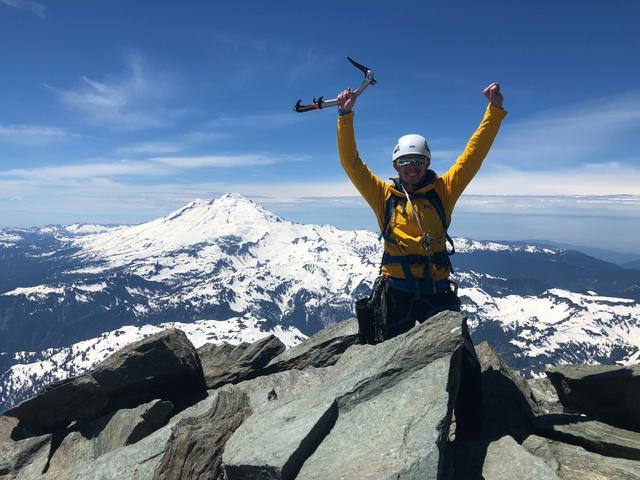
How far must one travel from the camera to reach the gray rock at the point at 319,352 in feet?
59.1

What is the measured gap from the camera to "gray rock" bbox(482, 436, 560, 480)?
7.89 meters

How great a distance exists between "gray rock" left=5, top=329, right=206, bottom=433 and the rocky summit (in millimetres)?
50

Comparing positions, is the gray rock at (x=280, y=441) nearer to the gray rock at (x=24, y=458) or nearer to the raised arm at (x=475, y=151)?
the raised arm at (x=475, y=151)

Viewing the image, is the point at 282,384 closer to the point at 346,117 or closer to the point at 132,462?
Answer: the point at 132,462

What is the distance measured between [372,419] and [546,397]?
1266 centimetres

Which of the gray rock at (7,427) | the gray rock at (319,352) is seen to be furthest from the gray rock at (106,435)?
the gray rock at (319,352)

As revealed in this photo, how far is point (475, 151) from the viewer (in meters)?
10.3

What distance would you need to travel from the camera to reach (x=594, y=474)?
324 inches

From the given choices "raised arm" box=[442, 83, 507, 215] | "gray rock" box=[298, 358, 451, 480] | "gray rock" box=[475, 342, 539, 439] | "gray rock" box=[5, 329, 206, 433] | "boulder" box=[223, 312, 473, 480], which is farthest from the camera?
"gray rock" box=[5, 329, 206, 433]

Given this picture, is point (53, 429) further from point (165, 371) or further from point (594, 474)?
point (594, 474)

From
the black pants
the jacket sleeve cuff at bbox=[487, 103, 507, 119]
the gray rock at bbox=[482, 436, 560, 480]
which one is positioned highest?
the jacket sleeve cuff at bbox=[487, 103, 507, 119]

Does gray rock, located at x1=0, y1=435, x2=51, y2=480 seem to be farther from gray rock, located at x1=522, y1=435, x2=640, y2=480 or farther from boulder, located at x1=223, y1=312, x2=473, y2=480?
gray rock, located at x1=522, y1=435, x2=640, y2=480

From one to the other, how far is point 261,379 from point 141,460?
6449 millimetres


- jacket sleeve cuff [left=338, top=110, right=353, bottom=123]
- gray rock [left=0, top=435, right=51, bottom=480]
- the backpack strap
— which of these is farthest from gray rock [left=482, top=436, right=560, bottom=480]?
gray rock [left=0, top=435, right=51, bottom=480]
